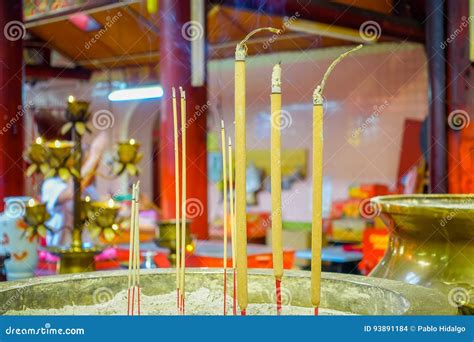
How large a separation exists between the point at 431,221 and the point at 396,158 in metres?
7.56

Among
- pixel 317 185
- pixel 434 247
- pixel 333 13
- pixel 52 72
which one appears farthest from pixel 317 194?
pixel 52 72

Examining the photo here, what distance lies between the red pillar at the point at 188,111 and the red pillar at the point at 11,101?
1156 mm

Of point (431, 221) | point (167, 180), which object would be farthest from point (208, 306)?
point (167, 180)

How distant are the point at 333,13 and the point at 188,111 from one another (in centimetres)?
218

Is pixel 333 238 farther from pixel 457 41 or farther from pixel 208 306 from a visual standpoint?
pixel 208 306

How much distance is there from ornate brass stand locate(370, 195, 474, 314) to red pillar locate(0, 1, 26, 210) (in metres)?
3.88

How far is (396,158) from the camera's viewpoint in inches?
362

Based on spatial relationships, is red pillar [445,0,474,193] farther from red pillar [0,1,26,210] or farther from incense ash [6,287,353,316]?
incense ash [6,287,353,316]

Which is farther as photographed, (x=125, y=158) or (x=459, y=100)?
(x=459, y=100)

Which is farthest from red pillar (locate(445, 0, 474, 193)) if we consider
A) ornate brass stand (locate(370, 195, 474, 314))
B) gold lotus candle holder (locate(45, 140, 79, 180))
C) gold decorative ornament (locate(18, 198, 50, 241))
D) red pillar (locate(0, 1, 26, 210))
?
ornate brass stand (locate(370, 195, 474, 314))

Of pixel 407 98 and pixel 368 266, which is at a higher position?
pixel 407 98

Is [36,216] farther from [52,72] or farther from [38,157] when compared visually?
[52,72]

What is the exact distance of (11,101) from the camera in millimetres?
5297

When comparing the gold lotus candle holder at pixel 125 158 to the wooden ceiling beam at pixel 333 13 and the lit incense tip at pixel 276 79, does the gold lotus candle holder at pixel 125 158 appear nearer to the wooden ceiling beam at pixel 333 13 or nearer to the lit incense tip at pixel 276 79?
the lit incense tip at pixel 276 79
